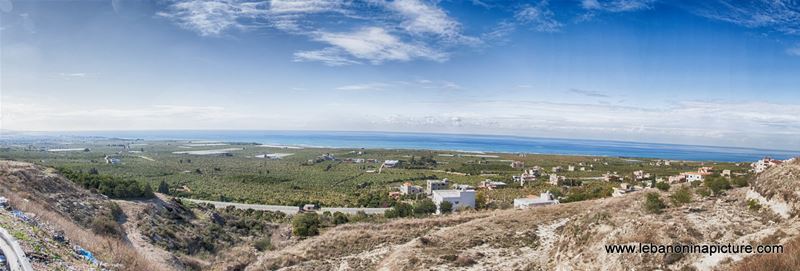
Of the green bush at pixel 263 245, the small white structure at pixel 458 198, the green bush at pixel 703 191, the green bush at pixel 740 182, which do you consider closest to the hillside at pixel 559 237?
the green bush at pixel 703 191

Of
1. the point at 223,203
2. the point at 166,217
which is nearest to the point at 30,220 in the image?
the point at 166,217

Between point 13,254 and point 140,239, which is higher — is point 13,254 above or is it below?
above

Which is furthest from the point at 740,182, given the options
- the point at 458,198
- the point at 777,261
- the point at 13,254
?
the point at 458,198

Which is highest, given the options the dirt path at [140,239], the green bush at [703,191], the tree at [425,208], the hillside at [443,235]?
the green bush at [703,191]

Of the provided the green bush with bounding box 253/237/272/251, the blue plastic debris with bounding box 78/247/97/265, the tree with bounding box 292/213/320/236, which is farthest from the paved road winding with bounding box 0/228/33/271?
the tree with bounding box 292/213/320/236

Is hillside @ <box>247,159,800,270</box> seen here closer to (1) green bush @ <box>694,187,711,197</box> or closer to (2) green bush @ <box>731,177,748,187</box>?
(1) green bush @ <box>694,187,711,197</box>

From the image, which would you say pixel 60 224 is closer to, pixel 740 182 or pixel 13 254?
pixel 13 254

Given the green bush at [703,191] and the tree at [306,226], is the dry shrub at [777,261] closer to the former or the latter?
the green bush at [703,191]
